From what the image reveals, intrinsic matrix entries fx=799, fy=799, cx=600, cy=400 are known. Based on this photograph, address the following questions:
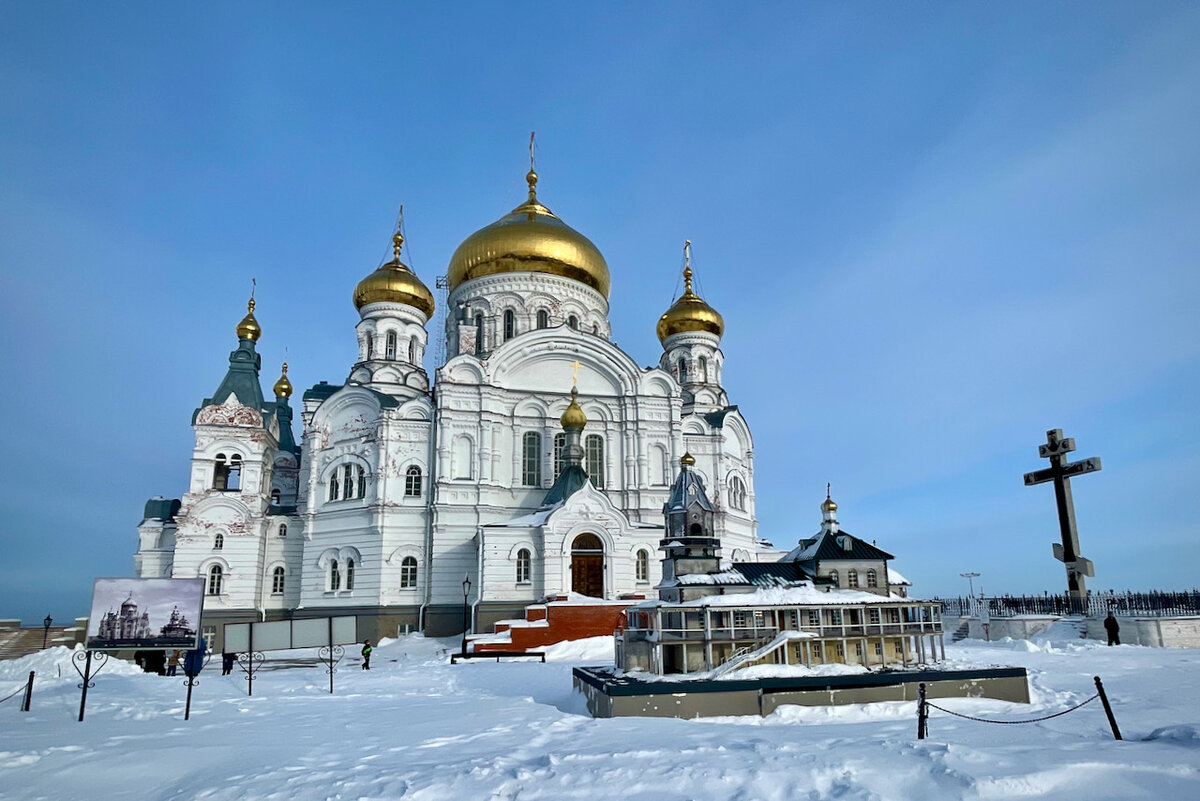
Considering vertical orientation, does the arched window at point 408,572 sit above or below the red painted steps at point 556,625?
above

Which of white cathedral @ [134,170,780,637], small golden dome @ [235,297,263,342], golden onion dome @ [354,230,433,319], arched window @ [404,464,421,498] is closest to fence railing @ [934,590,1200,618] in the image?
white cathedral @ [134,170,780,637]

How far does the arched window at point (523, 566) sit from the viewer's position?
91.3ft

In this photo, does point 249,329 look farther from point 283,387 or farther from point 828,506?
point 828,506

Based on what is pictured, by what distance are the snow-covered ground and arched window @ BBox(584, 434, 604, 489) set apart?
54.1 feet

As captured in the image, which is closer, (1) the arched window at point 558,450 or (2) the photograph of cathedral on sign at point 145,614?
(2) the photograph of cathedral on sign at point 145,614

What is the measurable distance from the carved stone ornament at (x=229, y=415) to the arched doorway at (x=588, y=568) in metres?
14.8

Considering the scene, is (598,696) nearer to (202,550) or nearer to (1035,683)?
(1035,683)

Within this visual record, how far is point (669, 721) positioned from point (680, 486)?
660 centimetres

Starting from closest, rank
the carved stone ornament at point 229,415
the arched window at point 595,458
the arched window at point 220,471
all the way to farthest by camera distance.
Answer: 1. the arched window at point 595,458
2. the arched window at point 220,471
3. the carved stone ornament at point 229,415

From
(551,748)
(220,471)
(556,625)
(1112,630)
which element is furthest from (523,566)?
(551,748)

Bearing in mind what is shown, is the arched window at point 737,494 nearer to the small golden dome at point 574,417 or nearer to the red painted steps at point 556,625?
the small golden dome at point 574,417

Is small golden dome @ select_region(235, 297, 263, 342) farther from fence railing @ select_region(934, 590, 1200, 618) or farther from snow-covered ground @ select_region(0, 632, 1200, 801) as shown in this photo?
fence railing @ select_region(934, 590, 1200, 618)

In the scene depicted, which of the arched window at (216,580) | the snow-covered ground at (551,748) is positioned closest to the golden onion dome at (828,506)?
the snow-covered ground at (551,748)

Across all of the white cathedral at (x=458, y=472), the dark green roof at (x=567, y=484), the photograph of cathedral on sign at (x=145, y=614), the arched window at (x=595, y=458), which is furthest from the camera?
the arched window at (x=595, y=458)
